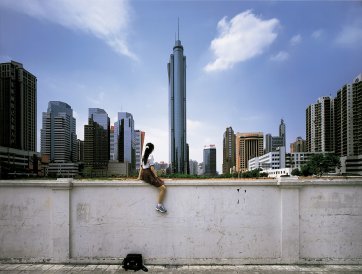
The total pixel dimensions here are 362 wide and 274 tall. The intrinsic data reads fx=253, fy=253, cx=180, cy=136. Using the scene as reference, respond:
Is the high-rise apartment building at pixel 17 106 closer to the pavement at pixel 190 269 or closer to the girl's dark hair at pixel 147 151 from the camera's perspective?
the pavement at pixel 190 269

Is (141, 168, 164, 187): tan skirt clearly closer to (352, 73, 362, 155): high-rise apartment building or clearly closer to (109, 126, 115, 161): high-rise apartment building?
(352, 73, 362, 155): high-rise apartment building

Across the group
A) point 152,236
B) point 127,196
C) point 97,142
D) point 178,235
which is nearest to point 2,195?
point 127,196

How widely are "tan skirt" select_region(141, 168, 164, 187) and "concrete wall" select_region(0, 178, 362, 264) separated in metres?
0.18

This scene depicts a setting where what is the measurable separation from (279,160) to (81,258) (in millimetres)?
129010

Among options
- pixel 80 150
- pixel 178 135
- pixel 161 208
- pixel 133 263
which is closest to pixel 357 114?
pixel 178 135

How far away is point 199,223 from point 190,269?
1001 millimetres

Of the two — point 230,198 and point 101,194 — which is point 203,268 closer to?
point 230,198

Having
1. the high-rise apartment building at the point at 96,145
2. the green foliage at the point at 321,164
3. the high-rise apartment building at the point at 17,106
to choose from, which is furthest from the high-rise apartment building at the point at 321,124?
the high-rise apartment building at the point at 17,106

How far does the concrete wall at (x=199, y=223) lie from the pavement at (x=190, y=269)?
144 mm

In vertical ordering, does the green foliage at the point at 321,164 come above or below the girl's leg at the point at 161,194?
below

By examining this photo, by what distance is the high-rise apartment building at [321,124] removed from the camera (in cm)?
14100

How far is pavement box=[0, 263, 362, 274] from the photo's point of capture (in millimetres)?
5582

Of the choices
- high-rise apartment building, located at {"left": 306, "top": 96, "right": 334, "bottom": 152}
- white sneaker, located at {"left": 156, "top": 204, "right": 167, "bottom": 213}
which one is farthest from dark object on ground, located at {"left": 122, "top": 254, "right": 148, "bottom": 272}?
A: high-rise apartment building, located at {"left": 306, "top": 96, "right": 334, "bottom": 152}

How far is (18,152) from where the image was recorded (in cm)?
10962
